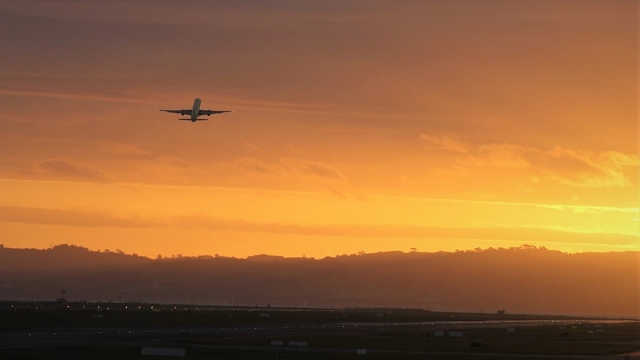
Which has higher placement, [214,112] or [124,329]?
[214,112]

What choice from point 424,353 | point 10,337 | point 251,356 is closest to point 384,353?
point 424,353

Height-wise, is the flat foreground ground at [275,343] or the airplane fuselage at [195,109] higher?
the airplane fuselage at [195,109]

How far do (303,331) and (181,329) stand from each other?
880 inches

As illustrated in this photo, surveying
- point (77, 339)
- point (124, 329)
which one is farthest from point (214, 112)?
point (124, 329)

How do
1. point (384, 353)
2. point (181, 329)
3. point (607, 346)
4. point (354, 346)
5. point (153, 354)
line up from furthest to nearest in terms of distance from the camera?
point (181, 329)
point (607, 346)
point (354, 346)
point (384, 353)
point (153, 354)

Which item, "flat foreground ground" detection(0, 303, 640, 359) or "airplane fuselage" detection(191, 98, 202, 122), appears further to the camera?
"airplane fuselage" detection(191, 98, 202, 122)

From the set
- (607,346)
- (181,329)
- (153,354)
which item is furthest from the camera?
(181,329)

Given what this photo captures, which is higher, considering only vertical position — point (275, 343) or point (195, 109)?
point (195, 109)

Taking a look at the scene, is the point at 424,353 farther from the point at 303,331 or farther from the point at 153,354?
the point at 303,331

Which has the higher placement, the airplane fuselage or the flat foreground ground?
the airplane fuselage

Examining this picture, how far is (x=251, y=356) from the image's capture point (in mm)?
123188

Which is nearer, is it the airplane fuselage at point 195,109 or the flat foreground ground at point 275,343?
the flat foreground ground at point 275,343

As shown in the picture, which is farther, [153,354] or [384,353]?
[384,353]

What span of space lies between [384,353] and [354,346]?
42.8ft
